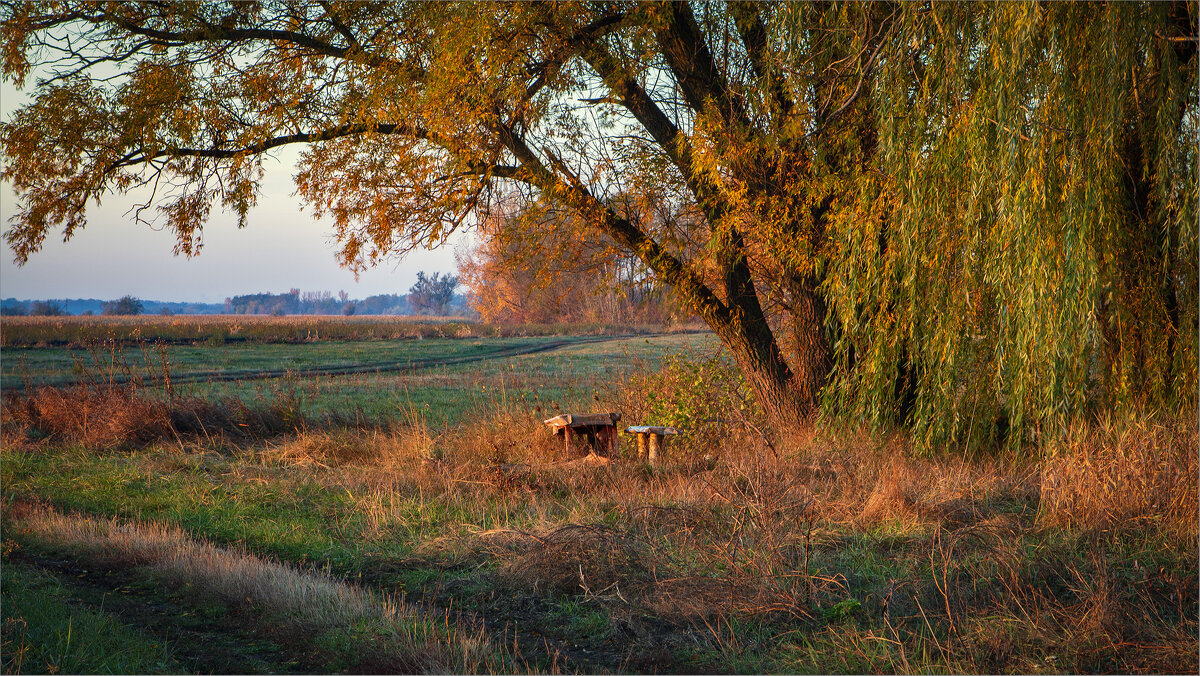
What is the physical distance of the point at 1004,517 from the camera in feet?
18.5

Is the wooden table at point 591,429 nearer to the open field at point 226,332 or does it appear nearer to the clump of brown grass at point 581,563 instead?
the clump of brown grass at point 581,563

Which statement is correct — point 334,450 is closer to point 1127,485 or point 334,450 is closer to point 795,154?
point 795,154

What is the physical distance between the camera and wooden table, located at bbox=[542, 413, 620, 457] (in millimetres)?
9008

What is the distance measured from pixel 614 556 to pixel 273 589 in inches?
82.7

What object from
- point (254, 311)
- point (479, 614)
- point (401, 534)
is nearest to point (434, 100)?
point (401, 534)

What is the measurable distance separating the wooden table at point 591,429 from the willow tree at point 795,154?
177cm

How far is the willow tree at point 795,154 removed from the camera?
5.84 metres

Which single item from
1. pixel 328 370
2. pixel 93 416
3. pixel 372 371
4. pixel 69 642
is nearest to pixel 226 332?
pixel 328 370

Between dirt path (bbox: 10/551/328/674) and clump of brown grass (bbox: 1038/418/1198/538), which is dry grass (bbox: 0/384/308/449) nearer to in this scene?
dirt path (bbox: 10/551/328/674)

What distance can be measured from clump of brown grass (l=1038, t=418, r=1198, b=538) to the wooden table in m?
4.56

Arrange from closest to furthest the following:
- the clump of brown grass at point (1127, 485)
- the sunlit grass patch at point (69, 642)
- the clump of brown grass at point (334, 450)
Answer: the sunlit grass patch at point (69, 642)
the clump of brown grass at point (1127, 485)
the clump of brown grass at point (334, 450)

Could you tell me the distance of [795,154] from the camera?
332 inches

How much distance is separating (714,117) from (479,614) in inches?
229

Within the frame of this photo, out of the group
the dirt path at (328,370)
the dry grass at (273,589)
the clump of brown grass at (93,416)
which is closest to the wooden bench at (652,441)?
the dry grass at (273,589)
